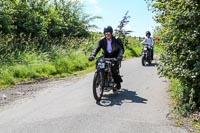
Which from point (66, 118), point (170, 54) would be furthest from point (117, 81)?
point (66, 118)

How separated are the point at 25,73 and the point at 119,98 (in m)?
6.23

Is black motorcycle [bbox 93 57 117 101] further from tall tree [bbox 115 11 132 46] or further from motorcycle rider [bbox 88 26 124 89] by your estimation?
tall tree [bbox 115 11 132 46]

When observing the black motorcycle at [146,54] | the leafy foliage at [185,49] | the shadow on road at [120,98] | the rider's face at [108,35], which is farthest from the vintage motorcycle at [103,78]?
the black motorcycle at [146,54]

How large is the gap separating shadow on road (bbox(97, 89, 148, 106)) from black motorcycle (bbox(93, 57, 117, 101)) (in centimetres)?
21

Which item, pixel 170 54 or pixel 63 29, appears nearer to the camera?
pixel 170 54

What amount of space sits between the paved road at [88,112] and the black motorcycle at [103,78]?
0.27m

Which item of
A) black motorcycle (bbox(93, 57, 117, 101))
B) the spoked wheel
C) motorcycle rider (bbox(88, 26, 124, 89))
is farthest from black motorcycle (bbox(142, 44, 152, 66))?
the spoked wheel

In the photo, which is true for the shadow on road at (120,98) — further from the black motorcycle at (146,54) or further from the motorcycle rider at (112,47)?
the black motorcycle at (146,54)

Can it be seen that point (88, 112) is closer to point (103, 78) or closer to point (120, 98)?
point (103, 78)

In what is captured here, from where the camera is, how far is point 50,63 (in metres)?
18.6

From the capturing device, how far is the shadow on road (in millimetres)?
10513

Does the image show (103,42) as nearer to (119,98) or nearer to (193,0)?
(119,98)

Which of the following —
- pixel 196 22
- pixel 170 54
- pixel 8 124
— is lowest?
pixel 8 124

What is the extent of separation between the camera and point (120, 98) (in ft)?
36.7
